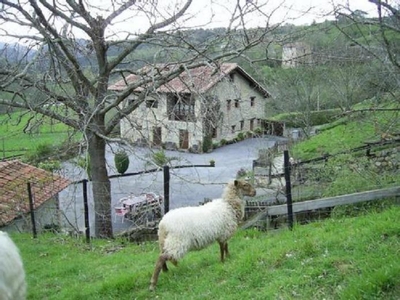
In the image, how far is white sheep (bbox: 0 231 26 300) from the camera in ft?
16.3

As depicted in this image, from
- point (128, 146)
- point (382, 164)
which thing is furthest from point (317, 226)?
point (382, 164)

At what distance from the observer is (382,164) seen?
47.7 feet

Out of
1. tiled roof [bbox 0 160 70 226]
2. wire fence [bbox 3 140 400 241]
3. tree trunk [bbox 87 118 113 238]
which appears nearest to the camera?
wire fence [bbox 3 140 400 241]

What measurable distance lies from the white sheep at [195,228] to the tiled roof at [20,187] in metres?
9.14

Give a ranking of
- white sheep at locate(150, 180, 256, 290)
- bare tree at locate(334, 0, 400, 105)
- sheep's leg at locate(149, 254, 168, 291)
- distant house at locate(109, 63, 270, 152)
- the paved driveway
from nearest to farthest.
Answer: bare tree at locate(334, 0, 400, 105), sheep's leg at locate(149, 254, 168, 291), white sheep at locate(150, 180, 256, 290), distant house at locate(109, 63, 270, 152), the paved driveway

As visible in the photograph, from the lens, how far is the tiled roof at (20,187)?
48.5ft

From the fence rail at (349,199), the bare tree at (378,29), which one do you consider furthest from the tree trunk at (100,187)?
the bare tree at (378,29)

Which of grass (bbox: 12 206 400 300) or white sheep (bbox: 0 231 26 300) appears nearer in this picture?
grass (bbox: 12 206 400 300)

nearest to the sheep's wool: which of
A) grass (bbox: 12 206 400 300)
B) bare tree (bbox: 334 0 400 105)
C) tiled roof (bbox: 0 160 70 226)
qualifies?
grass (bbox: 12 206 400 300)

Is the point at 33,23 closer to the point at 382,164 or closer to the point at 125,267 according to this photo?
the point at 125,267

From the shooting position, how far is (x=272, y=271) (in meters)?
5.50

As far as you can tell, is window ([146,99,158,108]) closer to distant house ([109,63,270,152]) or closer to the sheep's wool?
distant house ([109,63,270,152])

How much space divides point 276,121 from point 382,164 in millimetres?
25512

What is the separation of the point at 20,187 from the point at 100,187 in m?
4.81
